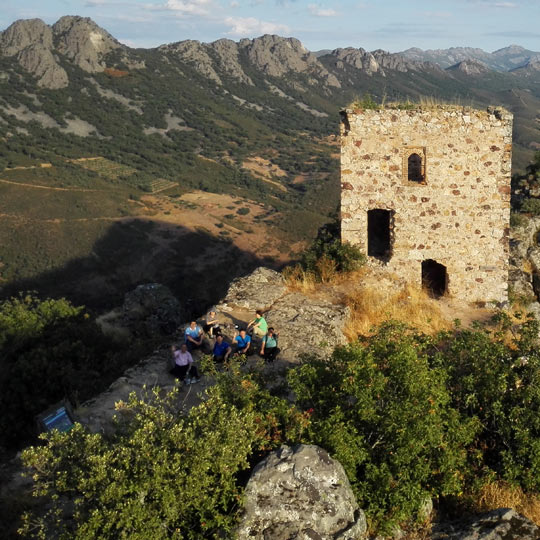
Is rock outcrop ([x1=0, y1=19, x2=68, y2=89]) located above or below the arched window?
above

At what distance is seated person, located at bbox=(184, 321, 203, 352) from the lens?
29.3ft

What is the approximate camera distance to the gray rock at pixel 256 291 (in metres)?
10.4

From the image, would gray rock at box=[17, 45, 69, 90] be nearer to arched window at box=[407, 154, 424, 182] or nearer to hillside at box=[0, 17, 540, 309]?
hillside at box=[0, 17, 540, 309]

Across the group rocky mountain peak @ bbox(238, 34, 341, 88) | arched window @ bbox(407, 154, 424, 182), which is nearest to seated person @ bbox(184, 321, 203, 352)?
arched window @ bbox(407, 154, 424, 182)

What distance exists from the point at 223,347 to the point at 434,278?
6.63 meters

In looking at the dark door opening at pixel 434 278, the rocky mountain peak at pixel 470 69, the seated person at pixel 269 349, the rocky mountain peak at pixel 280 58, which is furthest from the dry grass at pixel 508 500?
the rocky mountain peak at pixel 470 69

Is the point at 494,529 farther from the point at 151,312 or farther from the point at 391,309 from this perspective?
the point at 151,312

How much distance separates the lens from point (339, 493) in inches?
174

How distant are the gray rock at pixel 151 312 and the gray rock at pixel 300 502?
50.9ft

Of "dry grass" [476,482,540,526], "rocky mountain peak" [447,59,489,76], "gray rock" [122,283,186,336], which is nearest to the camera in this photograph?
"dry grass" [476,482,540,526]

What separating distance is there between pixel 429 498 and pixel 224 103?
94.4 meters

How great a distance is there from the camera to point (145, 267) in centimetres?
4081

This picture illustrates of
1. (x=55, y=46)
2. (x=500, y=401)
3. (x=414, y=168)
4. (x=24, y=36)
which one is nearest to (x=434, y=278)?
(x=414, y=168)

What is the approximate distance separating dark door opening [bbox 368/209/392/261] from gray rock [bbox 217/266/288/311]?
285 cm
